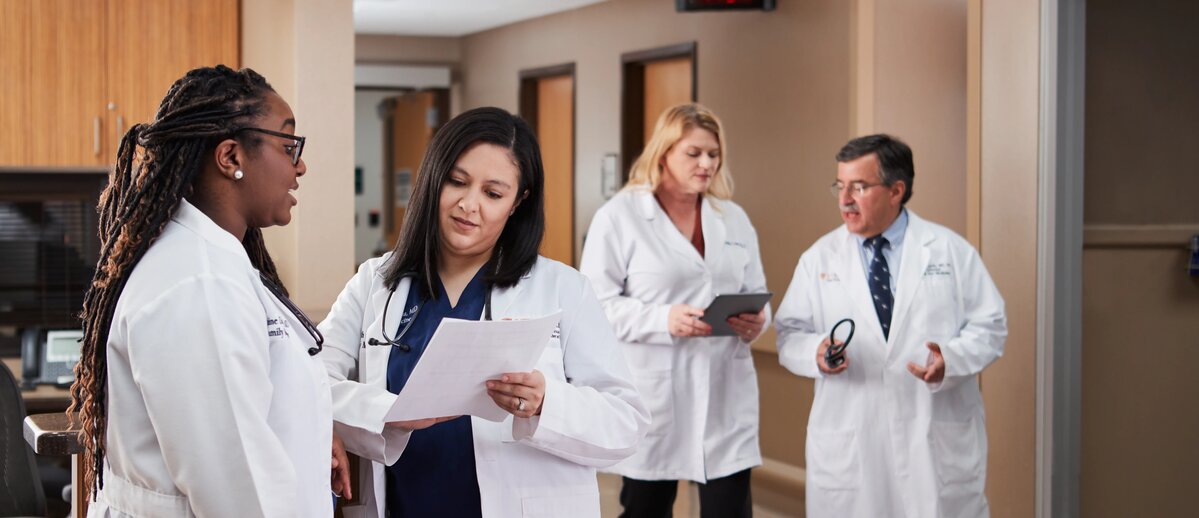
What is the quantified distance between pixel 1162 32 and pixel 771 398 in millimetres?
2513

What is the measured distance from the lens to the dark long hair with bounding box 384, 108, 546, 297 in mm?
1732

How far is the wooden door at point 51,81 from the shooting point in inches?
153

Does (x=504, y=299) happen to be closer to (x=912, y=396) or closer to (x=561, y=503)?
(x=561, y=503)

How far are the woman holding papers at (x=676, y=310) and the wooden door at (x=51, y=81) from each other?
205 cm

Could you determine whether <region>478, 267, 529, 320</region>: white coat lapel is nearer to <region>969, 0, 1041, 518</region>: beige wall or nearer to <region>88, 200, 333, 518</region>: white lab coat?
<region>88, 200, 333, 518</region>: white lab coat

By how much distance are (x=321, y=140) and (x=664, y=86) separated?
292cm

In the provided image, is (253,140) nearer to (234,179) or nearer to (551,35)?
(234,179)

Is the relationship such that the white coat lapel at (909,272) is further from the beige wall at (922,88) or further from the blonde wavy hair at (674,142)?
the beige wall at (922,88)

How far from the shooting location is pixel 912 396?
110 inches

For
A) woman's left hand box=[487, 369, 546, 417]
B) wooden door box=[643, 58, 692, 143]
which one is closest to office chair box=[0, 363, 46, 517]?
woman's left hand box=[487, 369, 546, 417]

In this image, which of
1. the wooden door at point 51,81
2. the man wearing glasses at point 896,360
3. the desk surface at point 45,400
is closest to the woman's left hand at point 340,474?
the man wearing glasses at point 896,360

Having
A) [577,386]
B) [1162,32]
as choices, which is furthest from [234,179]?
[1162,32]

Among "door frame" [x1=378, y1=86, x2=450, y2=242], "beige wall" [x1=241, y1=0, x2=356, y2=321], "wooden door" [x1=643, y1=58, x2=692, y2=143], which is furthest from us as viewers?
"door frame" [x1=378, y1=86, x2=450, y2=242]

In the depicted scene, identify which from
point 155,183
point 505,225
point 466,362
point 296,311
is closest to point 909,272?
point 505,225
